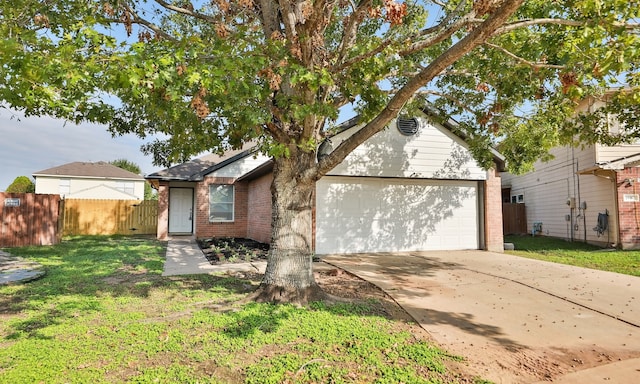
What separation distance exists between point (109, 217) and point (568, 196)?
22.8 m

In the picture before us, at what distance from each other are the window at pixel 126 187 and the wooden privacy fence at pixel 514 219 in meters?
27.8

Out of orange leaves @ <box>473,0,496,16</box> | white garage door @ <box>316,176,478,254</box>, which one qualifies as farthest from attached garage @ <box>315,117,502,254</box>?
orange leaves @ <box>473,0,496,16</box>

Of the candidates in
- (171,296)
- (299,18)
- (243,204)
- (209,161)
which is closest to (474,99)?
(299,18)

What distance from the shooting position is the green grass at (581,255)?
32.0 ft

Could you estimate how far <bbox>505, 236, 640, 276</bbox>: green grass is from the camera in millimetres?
9758

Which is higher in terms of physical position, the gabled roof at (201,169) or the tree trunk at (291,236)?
the gabled roof at (201,169)


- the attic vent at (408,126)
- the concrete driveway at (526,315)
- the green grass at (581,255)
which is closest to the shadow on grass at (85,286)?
the concrete driveway at (526,315)

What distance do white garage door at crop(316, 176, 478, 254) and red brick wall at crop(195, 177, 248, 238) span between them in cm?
686

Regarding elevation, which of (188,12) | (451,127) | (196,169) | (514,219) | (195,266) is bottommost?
(195,266)

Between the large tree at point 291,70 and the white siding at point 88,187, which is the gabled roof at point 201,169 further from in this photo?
the white siding at point 88,187

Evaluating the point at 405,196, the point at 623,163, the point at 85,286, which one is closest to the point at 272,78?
the point at 85,286

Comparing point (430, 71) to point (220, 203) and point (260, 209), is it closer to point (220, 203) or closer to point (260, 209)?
point (260, 209)

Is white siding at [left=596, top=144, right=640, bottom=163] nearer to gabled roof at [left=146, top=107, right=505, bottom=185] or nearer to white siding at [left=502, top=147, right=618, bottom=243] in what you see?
white siding at [left=502, top=147, right=618, bottom=243]

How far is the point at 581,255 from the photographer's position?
38.9 ft
